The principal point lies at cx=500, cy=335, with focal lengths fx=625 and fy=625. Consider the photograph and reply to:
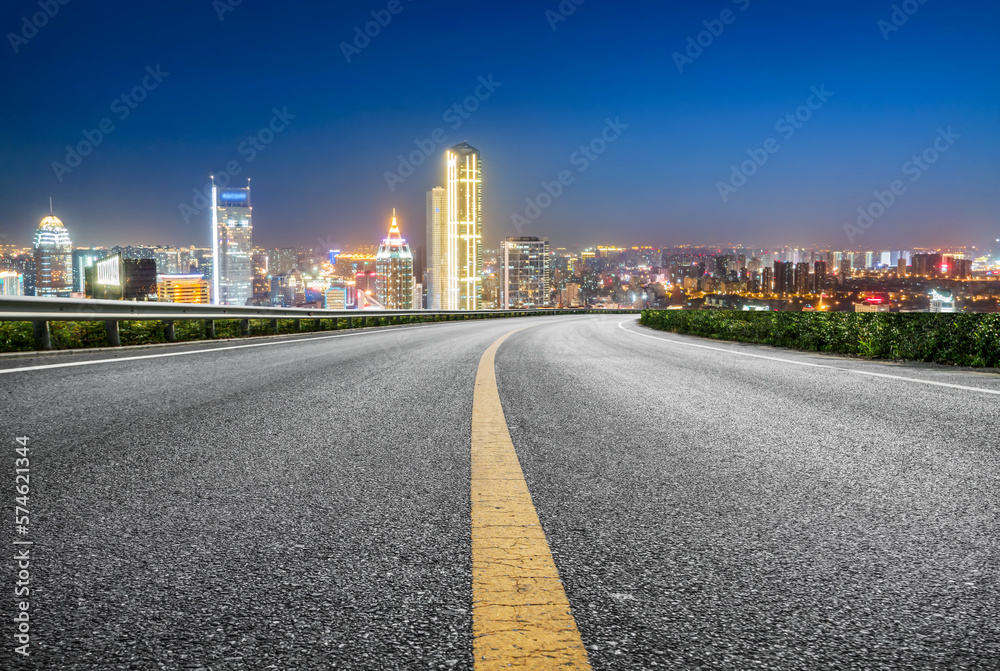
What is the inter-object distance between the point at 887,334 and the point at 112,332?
13516mm

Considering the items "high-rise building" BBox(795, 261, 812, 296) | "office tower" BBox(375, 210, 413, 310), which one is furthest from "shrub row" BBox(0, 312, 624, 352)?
"office tower" BBox(375, 210, 413, 310)

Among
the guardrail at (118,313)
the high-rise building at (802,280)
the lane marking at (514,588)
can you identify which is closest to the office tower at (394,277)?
the high-rise building at (802,280)

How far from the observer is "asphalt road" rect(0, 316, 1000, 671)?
1.46 meters

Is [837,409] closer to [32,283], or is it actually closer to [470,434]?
[470,434]

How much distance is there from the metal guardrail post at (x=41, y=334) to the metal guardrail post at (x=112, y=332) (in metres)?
1.06

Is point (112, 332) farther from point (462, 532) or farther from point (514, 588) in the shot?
point (514, 588)

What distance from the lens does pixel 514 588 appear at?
1728 mm

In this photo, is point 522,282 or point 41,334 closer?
point 41,334

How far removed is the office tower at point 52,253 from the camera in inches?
3738

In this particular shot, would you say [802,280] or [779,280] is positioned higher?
[779,280]

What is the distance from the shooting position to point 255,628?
1498 millimetres

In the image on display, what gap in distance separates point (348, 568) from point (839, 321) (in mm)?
13890

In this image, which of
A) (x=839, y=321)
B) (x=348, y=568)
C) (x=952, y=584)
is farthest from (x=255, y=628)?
(x=839, y=321)

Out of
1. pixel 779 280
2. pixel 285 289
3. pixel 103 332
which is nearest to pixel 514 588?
pixel 103 332
